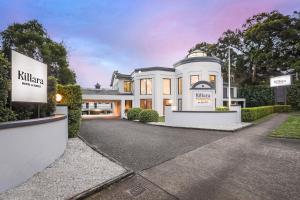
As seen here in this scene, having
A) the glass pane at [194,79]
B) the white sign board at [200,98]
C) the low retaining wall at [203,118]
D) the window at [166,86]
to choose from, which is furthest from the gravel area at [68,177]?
the window at [166,86]

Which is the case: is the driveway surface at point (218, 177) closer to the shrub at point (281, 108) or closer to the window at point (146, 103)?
the window at point (146, 103)

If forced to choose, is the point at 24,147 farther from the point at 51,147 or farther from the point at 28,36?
the point at 28,36

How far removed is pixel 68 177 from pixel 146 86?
90.7 feet

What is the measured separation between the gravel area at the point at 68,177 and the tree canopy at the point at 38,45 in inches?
857

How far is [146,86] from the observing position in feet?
107

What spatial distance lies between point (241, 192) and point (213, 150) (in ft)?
14.0

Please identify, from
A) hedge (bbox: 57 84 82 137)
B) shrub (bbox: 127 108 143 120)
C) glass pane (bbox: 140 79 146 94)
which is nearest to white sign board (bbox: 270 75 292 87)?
glass pane (bbox: 140 79 146 94)

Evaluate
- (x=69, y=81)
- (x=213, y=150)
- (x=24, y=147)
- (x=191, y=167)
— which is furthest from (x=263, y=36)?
(x=24, y=147)

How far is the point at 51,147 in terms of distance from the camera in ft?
21.8

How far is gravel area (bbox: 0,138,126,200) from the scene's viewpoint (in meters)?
4.38

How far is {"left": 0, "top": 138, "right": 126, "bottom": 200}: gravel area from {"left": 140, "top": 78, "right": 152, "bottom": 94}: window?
81.7 ft

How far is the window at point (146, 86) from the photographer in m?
32.4

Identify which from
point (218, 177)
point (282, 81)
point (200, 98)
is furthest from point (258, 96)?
point (218, 177)

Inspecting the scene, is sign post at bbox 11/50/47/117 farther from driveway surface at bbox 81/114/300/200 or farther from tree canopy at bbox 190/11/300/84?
tree canopy at bbox 190/11/300/84
